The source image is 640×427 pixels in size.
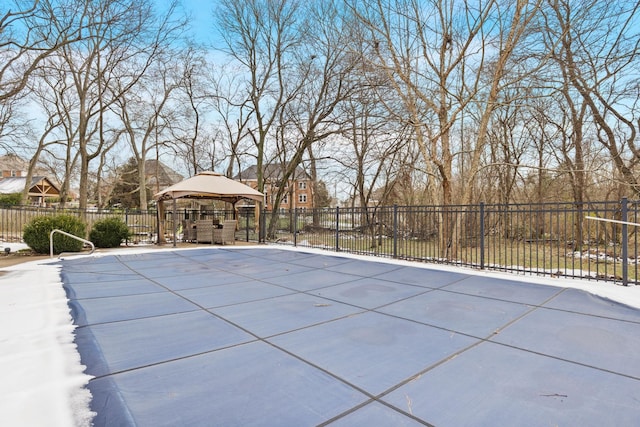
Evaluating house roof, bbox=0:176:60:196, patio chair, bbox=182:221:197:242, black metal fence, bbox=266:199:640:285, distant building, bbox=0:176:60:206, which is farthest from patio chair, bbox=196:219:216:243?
house roof, bbox=0:176:60:196

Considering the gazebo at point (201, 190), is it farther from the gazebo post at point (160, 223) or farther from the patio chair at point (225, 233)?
the patio chair at point (225, 233)

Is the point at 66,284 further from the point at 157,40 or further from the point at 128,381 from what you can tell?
the point at 157,40

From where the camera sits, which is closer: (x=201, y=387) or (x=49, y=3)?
(x=201, y=387)

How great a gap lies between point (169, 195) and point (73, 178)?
95.0 ft

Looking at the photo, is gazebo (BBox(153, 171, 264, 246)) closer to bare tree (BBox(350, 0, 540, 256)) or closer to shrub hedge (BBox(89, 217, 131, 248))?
shrub hedge (BBox(89, 217, 131, 248))

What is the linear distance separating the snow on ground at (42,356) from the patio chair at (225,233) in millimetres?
7002

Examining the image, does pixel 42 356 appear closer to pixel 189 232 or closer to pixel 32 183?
pixel 189 232

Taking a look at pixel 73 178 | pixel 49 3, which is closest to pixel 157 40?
pixel 49 3

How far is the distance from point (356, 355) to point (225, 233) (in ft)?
34.0

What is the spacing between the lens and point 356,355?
2834 mm

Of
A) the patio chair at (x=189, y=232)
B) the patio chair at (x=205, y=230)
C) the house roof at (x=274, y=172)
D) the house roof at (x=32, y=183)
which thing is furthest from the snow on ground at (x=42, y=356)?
the house roof at (x=32, y=183)

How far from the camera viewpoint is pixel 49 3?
9836mm

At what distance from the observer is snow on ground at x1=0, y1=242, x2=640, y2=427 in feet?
6.45

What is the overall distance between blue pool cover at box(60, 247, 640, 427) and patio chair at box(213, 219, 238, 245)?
273 inches
